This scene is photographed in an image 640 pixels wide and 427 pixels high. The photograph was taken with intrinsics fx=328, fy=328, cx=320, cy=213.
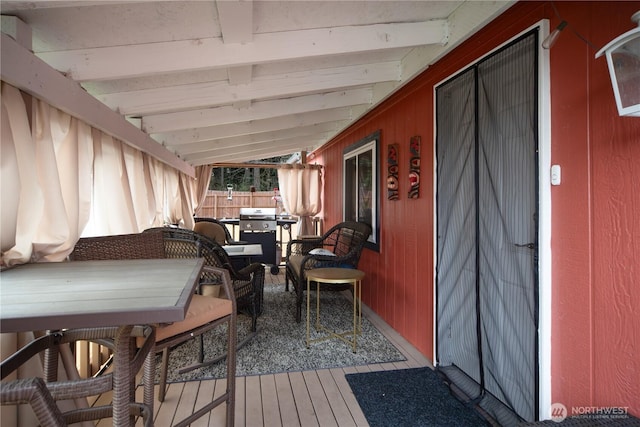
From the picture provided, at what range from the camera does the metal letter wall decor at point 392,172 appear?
Result: 315 centimetres

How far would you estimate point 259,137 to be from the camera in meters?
4.93

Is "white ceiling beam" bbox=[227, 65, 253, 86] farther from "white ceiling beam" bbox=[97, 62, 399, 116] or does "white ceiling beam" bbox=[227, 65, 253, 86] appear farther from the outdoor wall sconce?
the outdoor wall sconce

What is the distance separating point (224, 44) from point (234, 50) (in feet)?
0.21

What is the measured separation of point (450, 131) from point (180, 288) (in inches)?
80.3

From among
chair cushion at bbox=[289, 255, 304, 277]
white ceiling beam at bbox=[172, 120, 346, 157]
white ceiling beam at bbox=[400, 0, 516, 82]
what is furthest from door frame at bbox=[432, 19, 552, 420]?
white ceiling beam at bbox=[172, 120, 346, 157]

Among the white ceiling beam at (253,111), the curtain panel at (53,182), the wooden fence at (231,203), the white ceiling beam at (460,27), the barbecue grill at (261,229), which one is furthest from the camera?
the wooden fence at (231,203)

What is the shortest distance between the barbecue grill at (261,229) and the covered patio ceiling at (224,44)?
276 cm

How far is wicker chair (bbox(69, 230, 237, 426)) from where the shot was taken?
4.93 feet

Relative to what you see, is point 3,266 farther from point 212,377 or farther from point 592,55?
point 592,55

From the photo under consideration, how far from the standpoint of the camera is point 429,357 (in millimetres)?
2561

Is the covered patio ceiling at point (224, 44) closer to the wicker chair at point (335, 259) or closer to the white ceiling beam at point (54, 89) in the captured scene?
the white ceiling beam at point (54, 89)

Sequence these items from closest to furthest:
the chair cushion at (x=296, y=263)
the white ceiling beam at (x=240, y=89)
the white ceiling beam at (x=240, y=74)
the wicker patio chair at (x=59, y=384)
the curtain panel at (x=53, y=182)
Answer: the wicker patio chair at (x=59, y=384) < the curtain panel at (x=53, y=182) < the white ceiling beam at (x=240, y=74) < the white ceiling beam at (x=240, y=89) < the chair cushion at (x=296, y=263)

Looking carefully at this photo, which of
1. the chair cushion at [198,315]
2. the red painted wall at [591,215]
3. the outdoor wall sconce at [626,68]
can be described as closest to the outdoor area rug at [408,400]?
the red painted wall at [591,215]

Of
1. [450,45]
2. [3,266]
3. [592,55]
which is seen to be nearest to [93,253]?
[3,266]
